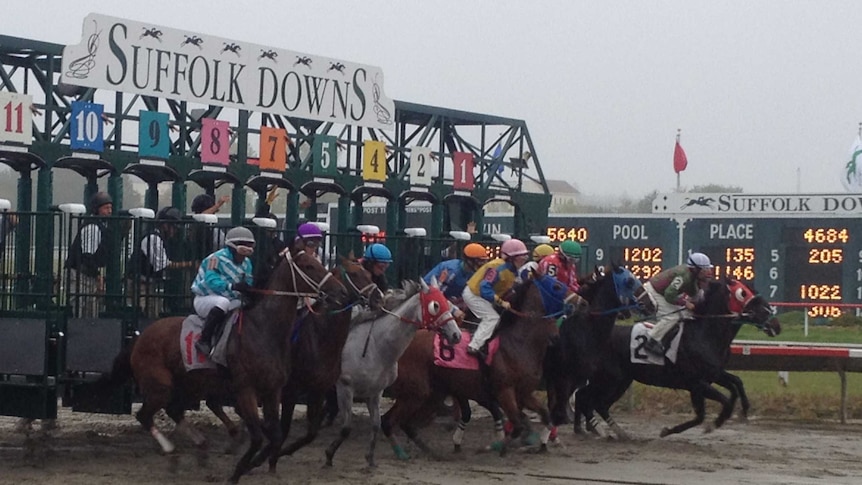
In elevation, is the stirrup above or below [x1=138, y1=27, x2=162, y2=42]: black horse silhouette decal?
below

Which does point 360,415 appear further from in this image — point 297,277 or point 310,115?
point 297,277

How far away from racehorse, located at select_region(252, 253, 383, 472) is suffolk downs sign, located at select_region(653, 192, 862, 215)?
1281cm

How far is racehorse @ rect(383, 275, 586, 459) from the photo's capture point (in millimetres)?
10952

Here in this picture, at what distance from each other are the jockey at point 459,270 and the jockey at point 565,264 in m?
0.54

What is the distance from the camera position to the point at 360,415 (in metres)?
14.2

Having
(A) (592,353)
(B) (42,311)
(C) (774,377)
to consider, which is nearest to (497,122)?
(C) (774,377)

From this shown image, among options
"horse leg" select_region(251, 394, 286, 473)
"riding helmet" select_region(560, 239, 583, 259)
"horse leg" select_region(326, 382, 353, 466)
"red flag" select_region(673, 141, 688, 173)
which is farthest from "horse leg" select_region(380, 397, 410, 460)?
"red flag" select_region(673, 141, 688, 173)

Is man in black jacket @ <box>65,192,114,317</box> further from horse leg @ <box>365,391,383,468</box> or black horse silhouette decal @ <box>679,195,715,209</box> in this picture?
black horse silhouette decal @ <box>679,195,715,209</box>

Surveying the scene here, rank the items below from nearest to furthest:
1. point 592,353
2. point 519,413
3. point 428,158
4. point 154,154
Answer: point 519,413 → point 592,353 → point 154,154 → point 428,158

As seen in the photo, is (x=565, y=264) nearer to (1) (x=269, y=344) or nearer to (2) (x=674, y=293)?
(2) (x=674, y=293)

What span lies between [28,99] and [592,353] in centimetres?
517

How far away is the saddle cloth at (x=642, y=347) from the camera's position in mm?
12688

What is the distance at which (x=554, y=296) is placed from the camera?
11273 mm

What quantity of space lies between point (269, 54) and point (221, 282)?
6.24 meters
